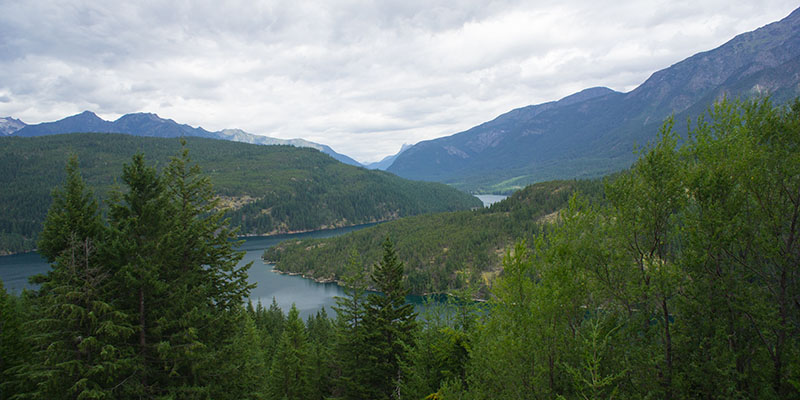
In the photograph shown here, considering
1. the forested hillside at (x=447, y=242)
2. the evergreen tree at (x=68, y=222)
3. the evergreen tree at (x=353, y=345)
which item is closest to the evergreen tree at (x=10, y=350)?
the evergreen tree at (x=68, y=222)

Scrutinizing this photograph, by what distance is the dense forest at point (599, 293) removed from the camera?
11156mm

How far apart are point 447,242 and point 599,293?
114541 mm

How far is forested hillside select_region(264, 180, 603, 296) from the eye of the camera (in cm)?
11025

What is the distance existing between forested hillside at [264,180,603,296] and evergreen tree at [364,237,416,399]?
7486 cm

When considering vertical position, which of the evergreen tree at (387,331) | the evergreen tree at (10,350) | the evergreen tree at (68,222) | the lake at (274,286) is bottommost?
the lake at (274,286)

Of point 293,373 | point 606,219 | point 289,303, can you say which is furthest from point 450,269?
point 606,219

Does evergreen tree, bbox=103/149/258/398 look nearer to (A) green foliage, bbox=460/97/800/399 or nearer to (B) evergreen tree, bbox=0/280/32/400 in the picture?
(B) evergreen tree, bbox=0/280/32/400

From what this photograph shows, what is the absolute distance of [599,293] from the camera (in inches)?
523

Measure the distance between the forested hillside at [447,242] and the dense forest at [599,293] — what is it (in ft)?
281

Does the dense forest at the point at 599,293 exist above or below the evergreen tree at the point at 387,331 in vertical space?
above

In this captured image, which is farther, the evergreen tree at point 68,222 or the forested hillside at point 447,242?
the forested hillside at point 447,242

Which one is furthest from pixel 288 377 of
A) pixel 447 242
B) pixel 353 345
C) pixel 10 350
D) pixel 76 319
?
pixel 447 242

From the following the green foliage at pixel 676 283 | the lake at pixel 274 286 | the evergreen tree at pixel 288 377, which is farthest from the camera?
the lake at pixel 274 286

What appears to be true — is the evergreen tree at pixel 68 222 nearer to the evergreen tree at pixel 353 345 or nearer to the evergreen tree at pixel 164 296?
the evergreen tree at pixel 164 296
